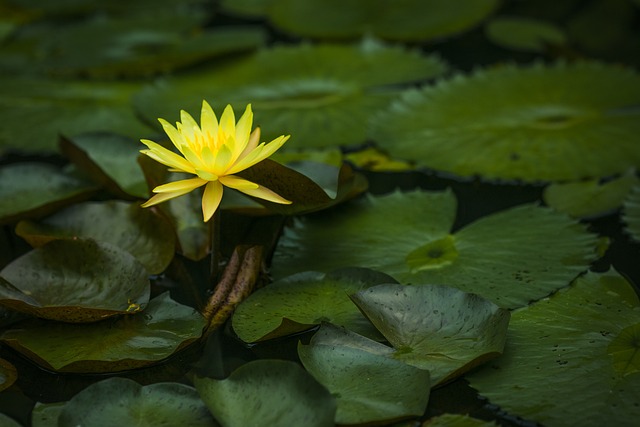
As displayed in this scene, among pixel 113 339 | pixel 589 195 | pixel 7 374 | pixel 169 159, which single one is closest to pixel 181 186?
pixel 169 159

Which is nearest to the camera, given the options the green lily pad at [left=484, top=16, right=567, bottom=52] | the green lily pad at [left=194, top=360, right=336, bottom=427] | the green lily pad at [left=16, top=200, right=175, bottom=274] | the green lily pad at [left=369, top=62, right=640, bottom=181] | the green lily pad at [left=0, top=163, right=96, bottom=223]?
the green lily pad at [left=194, top=360, right=336, bottom=427]

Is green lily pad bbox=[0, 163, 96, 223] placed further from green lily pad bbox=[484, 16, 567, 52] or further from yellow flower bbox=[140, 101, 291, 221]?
green lily pad bbox=[484, 16, 567, 52]

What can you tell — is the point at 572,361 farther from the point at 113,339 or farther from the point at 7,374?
the point at 7,374

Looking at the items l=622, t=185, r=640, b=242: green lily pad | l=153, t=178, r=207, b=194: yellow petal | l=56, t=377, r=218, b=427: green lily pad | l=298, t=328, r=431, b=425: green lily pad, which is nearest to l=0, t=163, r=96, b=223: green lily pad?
l=153, t=178, r=207, b=194: yellow petal

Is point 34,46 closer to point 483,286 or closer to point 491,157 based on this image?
point 491,157

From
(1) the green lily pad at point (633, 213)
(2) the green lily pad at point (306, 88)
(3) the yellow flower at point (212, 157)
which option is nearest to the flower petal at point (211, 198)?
(3) the yellow flower at point (212, 157)

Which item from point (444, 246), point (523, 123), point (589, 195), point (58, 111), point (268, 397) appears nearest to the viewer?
point (268, 397)
